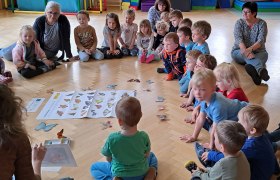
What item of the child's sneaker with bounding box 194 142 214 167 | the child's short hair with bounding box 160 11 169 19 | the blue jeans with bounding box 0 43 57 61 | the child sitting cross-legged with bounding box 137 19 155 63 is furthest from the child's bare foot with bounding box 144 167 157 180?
the child's short hair with bounding box 160 11 169 19

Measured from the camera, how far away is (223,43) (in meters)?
5.68

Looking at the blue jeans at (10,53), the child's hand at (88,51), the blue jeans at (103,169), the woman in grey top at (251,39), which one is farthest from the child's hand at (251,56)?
the blue jeans at (10,53)

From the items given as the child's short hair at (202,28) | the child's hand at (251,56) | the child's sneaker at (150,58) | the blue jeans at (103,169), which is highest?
the child's short hair at (202,28)

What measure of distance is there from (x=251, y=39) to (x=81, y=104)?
2.47m

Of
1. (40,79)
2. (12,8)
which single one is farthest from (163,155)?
(12,8)

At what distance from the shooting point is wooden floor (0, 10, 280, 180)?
2.79 metres

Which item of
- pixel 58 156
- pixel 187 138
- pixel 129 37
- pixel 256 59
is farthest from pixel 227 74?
pixel 129 37

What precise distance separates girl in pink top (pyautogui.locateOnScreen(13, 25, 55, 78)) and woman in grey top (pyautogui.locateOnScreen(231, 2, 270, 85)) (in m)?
2.54

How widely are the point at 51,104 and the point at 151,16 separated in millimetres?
2601

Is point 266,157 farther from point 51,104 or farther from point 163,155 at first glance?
point 51,104

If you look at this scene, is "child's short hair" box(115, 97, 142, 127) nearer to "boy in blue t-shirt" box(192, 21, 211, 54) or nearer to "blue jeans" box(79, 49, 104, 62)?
"boy in blue t-shirt" box(192, 21, 211, 54)

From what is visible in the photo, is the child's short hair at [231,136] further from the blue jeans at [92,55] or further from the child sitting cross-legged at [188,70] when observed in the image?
the blue jeans at [92,55]

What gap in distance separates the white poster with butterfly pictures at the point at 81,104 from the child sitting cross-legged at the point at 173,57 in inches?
26.0

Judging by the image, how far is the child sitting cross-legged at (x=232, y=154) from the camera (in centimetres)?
199
